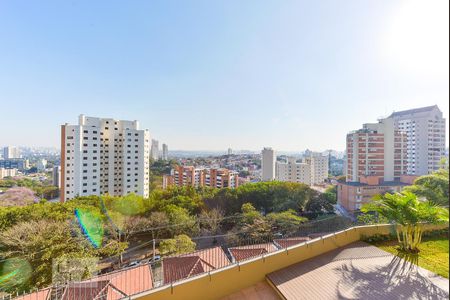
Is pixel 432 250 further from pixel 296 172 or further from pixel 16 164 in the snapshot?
pixel 16 164

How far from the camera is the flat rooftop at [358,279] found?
2.93m

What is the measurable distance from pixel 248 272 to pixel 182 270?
1.57 m

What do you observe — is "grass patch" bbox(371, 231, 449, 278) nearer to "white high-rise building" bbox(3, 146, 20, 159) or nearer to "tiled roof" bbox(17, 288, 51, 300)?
"tiled roof" bbox(17, 288, 51, 300)

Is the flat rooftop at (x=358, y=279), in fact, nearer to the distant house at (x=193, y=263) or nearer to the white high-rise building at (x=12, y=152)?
the distant house at (x=193, y=263)

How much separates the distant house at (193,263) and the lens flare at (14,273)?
5.46m

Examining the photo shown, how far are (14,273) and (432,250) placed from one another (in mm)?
11305

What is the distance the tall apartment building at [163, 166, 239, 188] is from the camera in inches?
1280

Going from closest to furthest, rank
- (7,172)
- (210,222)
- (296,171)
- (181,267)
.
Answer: (181,267) < (210,222) < (7,172) < (296,171)

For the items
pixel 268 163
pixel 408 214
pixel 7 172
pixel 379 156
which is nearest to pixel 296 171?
pixel 268 163

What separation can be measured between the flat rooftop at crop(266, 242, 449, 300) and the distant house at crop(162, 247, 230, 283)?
1.38m

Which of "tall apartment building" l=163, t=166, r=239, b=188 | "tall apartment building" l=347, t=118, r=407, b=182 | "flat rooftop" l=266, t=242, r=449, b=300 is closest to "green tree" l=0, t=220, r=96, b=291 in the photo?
"flat rooftop" l=266, t=242, r=449, b=300

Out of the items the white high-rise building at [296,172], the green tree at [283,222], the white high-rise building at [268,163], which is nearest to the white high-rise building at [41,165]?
the white high-rise building at [268,163]

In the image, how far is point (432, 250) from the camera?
407 centimetres

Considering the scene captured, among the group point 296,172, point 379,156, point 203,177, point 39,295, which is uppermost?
point 379,156
